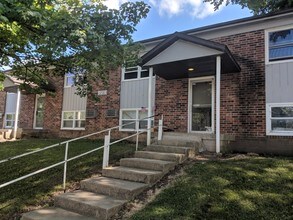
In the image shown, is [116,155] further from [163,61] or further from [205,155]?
[163,61]

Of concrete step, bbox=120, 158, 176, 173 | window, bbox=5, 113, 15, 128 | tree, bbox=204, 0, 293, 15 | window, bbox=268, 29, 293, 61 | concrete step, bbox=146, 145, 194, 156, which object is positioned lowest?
concrete step, bbox=120, 158, 176, 173

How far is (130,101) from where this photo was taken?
41.8 feet

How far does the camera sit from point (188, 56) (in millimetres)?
8625

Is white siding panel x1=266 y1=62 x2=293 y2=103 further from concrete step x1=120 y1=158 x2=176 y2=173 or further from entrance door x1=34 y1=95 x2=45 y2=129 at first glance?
entrance door x1=34 y1=95 x2=45 y2=129

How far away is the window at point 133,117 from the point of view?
40.0 feet

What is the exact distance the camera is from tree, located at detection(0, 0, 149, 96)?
5.14 m

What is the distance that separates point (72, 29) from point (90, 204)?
3324 mm

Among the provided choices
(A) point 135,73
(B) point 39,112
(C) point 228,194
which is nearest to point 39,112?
(B) point 39,112

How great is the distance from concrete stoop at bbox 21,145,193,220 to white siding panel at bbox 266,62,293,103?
379cm

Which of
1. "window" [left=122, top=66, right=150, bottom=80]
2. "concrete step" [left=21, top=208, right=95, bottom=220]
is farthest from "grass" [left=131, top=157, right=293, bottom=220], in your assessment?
"window" [left=122, top=66, right=150, bottom=80]

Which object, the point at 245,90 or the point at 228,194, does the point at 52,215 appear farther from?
the point at 245,90

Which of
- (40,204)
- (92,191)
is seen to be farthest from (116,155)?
(40,204)

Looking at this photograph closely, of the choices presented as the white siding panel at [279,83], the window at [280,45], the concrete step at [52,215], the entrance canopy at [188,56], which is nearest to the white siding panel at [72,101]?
the entrance canopy at [188,56]

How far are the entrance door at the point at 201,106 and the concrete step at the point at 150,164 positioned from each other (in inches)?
158
